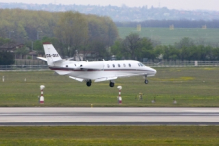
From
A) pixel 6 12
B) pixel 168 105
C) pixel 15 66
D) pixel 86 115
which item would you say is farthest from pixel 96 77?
pixel 6 12

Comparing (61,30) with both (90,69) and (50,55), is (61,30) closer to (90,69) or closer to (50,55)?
(90,69)

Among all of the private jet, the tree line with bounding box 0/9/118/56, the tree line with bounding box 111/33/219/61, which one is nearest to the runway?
the private jet

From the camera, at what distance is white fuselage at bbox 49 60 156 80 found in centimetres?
5000

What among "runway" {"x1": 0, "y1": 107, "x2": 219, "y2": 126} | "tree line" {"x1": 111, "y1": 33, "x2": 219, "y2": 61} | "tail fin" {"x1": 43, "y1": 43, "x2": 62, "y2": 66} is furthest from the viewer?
"tree line" {"x1": 111, "y1": 33, "x2": 219, "y2": 61}

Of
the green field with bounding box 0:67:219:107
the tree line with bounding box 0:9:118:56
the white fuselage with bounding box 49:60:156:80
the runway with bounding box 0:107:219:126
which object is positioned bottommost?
the green field with bounding box 0:67:219:107

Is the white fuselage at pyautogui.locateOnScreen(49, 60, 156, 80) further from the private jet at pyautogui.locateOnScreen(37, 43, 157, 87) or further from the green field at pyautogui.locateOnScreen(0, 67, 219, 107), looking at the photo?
the green field at pyautogui.locateOnScreen(0, 67, 219, 107)

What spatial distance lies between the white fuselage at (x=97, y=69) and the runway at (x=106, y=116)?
60.0ft

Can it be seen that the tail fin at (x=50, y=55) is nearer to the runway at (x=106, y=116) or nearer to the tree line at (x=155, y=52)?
the runway at (x=106, y=116)
